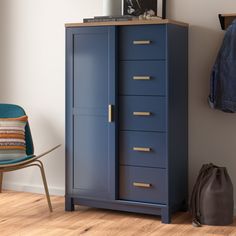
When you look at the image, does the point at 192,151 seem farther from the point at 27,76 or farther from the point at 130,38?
the point at 27,76

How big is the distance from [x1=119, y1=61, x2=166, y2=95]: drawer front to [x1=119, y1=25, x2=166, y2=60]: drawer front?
5 centimetres

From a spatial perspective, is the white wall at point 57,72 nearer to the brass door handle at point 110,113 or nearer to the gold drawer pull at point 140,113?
the gold drawer pull at point 140,113

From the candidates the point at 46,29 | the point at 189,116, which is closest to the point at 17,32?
the point at 46,29

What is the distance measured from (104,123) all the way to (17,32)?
51.7 inches

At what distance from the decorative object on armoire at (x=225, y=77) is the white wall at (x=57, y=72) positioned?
0.18 meters

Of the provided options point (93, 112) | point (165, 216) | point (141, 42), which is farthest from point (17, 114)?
point (165, 216)

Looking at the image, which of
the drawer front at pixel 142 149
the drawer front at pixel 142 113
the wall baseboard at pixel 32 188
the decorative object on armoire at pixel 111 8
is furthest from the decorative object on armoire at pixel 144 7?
the wall baseboard at pixel 32 188

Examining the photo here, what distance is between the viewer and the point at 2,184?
487 cm

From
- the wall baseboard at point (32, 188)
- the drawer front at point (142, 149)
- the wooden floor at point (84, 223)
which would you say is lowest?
the wooden floor at point (84, 223)

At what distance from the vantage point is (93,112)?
3.98 meters

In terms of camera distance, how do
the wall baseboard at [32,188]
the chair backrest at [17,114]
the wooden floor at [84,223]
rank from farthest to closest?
the wall baseboard at [32,188], the chair backrest at [17,114], the wooden floor at [84,223]

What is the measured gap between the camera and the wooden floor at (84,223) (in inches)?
142

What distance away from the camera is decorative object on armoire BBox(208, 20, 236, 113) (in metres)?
3.76

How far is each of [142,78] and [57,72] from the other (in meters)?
1.01
